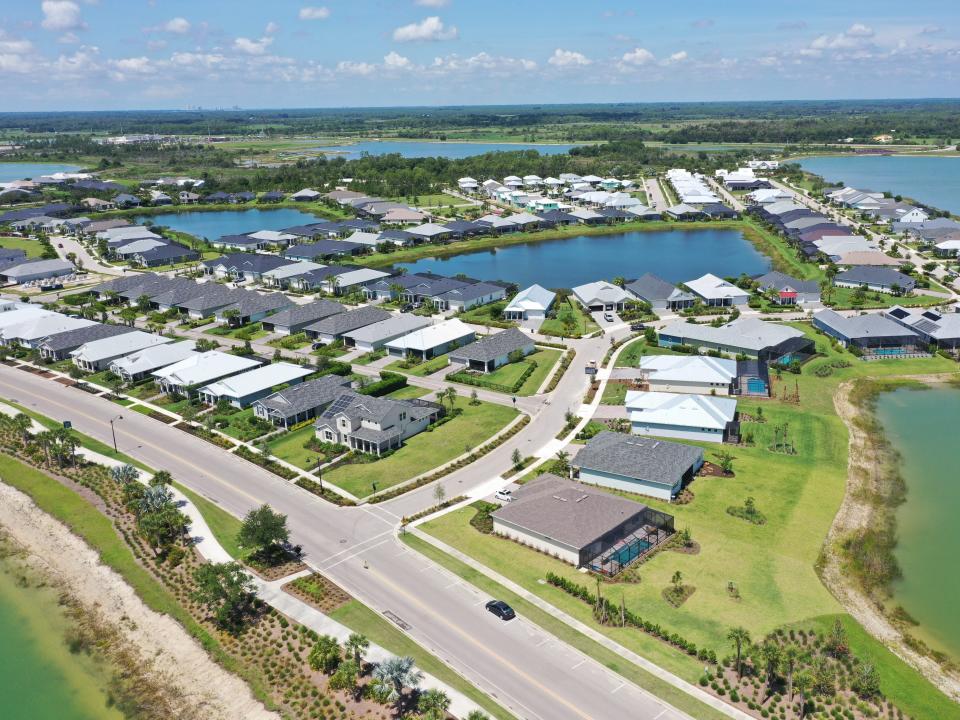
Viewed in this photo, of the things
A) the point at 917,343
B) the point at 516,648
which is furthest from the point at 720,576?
the point at 917,343

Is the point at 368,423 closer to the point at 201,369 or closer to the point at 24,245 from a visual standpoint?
the point at 201,369

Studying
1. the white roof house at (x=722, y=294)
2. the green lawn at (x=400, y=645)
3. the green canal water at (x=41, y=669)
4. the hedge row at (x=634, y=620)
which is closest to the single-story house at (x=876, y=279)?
the white roof house at (x=722, y=294)

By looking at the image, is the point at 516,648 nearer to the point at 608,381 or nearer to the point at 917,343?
the point at 608,381

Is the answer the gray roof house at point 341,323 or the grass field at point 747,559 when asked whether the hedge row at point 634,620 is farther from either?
the gray roof house at point 341,323

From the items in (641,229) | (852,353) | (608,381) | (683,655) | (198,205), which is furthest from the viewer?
(198,205)

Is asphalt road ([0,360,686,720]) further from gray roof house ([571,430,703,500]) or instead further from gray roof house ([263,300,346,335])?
gray roof house ([263,300,346,335])
